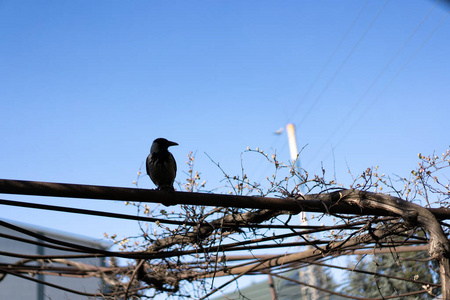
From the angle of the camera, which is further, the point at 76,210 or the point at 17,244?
the point at 17,244

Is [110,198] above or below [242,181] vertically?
below

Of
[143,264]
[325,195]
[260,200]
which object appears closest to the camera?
[260,200]

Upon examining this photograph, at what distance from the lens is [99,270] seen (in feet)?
17.9

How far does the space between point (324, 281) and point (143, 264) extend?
93.2 inches

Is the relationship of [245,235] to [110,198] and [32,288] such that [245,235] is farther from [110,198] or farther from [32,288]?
[32,288]

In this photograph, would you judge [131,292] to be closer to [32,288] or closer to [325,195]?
[32,288]

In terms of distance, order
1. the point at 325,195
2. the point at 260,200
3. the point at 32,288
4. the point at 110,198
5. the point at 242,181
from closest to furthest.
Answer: the point at 110,198, the point at 260,200, the point at 325,195, the point at 242,181, the point at 32,288

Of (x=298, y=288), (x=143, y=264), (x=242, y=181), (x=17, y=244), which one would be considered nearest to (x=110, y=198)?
(x=242, y=181)

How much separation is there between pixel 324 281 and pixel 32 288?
3.85 metres

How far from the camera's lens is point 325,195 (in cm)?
318

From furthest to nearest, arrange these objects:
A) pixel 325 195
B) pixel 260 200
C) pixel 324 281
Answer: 1. pixel 324 281
2. pixel 325 195
3. pixel 260 200

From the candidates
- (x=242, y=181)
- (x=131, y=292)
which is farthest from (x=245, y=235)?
(x=131, y=292)

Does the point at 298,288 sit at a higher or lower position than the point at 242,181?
lower

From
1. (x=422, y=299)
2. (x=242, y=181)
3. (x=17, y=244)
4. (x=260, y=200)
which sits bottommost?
(x=422, y=299)
